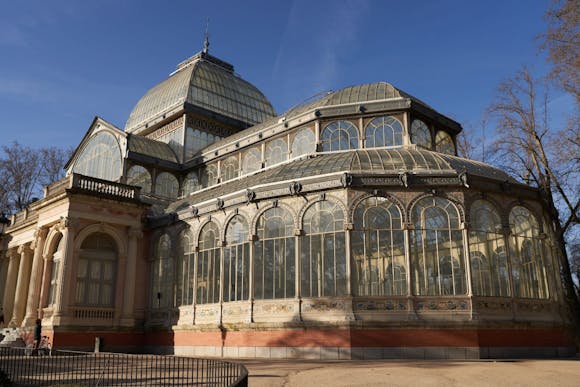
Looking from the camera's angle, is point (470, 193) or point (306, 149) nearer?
point (470, 193)

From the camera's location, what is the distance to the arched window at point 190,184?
117 ft

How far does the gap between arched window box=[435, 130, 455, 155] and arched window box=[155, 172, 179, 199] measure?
1817 centimetres

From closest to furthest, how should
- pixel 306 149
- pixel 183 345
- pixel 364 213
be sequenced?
pixel 364 213 → pixel 183 345 → pixel 306 149

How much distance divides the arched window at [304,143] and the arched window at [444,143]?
7.08 m

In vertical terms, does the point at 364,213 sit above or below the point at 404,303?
above

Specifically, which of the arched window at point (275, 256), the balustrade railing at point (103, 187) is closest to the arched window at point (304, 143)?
the arched window at point (275, 256)

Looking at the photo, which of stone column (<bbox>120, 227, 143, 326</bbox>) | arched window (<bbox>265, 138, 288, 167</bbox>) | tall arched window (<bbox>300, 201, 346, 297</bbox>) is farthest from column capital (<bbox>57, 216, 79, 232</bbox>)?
tall arched window (<bbox>300, 201, 346, 297</bbox>)

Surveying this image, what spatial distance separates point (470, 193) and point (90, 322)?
66.5 ft

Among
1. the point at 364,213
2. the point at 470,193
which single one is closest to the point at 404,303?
the point at 364,213

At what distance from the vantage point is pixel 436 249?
21.6 m

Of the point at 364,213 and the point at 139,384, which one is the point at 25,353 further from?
the point at 364,213

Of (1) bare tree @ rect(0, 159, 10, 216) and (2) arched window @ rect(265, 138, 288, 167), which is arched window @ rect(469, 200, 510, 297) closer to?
(2) arched window @ rect(265, 138, 288, 167)

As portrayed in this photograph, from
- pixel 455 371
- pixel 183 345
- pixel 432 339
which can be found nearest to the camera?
pixel 455 371

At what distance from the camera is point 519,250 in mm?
22766
